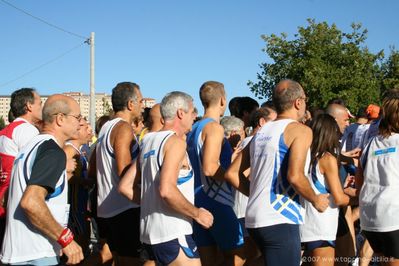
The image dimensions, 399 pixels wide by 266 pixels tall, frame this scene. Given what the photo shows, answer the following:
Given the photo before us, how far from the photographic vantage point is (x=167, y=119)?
424 cm

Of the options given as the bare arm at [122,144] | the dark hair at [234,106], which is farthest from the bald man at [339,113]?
the bare arm at [122,144]

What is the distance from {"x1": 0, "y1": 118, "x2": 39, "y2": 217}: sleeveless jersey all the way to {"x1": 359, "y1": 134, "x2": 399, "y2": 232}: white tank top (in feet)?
11.4

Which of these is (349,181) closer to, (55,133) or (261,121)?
(261,121)

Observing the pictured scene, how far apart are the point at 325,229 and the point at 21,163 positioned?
2.75 metres

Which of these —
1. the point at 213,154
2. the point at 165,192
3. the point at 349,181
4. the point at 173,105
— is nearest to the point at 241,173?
the point at 213,154

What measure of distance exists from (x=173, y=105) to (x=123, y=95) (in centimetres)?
140

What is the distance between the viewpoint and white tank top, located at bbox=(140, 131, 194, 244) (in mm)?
3998

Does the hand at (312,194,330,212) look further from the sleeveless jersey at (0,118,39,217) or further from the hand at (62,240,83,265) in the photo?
the sleeveless jersey at (0,118,39,217)

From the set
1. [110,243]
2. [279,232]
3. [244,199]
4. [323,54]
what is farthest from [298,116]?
[323,54]

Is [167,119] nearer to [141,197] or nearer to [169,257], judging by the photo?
[141,197]

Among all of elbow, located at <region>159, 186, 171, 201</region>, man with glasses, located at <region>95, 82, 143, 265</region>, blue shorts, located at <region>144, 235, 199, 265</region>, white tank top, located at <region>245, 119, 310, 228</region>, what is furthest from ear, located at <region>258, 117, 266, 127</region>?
elbow, located at <region>159, 186, 171, 201</region>

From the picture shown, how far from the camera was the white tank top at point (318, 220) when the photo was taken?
185 inches

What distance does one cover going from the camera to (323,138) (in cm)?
477

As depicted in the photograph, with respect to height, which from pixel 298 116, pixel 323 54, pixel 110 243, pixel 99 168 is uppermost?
pixel 323 54
